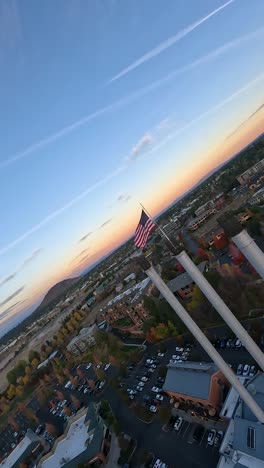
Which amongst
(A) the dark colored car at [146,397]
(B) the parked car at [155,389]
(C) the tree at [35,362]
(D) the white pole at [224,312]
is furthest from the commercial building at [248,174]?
(D) the white pole at [224,312]

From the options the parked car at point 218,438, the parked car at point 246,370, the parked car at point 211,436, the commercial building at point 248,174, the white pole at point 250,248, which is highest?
the white pole at point 250,248

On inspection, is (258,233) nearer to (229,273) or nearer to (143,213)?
(229,273)

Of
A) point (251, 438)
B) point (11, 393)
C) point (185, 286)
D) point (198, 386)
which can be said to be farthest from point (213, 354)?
point (11, 393)

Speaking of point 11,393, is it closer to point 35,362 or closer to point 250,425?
point 35,362

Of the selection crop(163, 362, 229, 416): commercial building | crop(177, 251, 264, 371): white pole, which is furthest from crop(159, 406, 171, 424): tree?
crop(177, 251, 264, 371): white pole

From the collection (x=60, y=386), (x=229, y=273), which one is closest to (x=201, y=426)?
(x=229, y=273)

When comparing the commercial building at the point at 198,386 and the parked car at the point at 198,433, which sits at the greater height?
the commercial building at the point at 198,386

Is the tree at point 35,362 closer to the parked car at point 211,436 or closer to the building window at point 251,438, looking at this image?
the parked car at point 211,436
